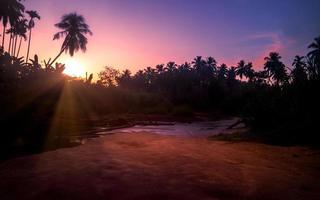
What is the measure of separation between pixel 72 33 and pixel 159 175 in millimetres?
43867

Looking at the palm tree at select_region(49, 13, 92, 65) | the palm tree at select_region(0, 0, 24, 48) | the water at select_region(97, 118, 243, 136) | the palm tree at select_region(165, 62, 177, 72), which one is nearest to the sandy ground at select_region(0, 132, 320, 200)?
the water at select_region(97, 118, 243, 136)

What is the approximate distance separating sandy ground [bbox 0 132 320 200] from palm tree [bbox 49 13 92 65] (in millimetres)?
40230

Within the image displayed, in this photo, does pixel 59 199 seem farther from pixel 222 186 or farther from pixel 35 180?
pixel 222 186

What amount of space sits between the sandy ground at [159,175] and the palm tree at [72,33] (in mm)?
40230

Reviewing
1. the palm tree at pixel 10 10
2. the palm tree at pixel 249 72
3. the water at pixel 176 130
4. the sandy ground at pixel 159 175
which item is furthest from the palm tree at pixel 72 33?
the palm tree at pixel 249 72

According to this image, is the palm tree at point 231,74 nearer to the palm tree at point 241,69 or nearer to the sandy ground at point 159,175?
the palm tree at point 241,69

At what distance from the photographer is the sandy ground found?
4969 mm

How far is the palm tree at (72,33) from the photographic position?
46938 millimetres

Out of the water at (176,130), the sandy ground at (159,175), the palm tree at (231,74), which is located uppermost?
the palm tree at (231,74)

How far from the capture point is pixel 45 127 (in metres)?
14.2

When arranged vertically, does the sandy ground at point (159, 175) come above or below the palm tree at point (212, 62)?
below

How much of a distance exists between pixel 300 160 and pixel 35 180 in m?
6.10

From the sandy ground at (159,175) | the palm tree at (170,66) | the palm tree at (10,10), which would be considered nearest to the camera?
the sandy ground at (159,175)

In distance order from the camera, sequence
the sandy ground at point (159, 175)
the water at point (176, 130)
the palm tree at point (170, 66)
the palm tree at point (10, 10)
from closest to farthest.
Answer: the sandy ground at point (159, 175)
the water at point (176, 130)
the palm tree at point (10, 10)
the palm tree at point (170, 66)
